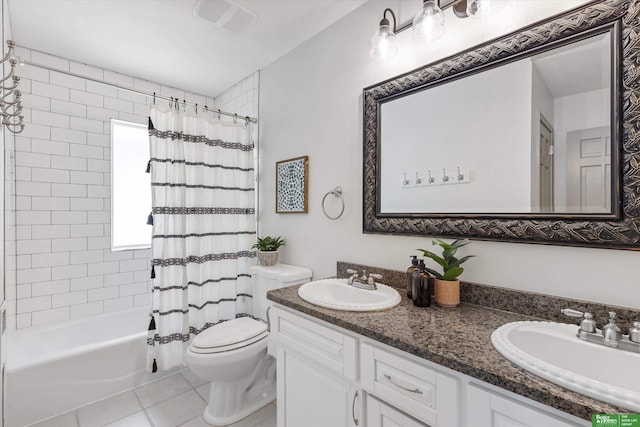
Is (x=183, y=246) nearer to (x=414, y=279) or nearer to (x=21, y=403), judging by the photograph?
(x=21, y=403)

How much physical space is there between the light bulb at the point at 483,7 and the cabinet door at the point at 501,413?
53.9 inches

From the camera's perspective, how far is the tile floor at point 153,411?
1.77 meters

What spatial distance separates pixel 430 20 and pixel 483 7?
8.0 inches

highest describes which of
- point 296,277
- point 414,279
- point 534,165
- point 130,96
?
point 130,96

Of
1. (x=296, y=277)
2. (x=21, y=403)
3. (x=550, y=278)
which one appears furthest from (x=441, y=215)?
(x=21, y=403)

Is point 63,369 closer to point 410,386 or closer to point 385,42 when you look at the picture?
point 410,386

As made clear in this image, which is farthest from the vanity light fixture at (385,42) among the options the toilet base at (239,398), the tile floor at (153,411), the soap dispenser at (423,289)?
the tile floor at (153,411)

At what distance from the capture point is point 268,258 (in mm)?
2217

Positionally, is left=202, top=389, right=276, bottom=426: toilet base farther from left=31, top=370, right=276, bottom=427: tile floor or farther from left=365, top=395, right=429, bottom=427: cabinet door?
left=365, top=395, right=429, bottom=427: cabinet door

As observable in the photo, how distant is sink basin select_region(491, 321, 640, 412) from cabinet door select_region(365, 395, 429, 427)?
1.23ft

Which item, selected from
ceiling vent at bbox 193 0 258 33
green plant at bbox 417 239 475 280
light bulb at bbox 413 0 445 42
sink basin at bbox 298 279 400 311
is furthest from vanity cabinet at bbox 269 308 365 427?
ceiling vent at bbox 193 0 258 33

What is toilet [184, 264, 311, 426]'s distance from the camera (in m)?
1.71

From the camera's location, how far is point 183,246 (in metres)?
2.10

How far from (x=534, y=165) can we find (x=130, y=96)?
10.7 ft
